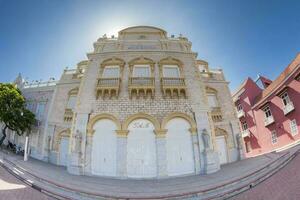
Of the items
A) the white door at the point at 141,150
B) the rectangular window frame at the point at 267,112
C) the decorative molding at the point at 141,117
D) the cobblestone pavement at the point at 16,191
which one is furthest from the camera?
the rectangular window frame at the point at 267,112

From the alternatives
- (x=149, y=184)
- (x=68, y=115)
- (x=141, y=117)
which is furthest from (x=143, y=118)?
(x=68, y=115)

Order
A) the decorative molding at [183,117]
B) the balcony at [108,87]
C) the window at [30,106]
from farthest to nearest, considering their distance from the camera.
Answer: the window at [30,106] → the balcony at [108,87] → the decorative molding at [183,117]

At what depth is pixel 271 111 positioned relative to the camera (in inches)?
666

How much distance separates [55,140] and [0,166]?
6.71m

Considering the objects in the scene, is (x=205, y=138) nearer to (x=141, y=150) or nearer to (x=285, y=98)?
(x=141, y=150)

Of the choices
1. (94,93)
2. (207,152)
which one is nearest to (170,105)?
(207,152)

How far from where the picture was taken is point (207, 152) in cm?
1062

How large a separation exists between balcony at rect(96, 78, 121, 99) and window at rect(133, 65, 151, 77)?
67.2 inches

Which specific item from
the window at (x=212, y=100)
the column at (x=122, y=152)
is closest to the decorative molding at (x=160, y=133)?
the column at (x=122, y=152)

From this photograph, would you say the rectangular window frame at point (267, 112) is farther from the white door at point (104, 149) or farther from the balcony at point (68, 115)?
the balcony at point (68, 115)

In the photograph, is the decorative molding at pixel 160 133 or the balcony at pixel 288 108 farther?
the balcony at pixel 288 108

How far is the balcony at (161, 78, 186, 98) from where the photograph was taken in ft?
39.4

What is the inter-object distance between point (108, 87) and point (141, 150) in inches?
210

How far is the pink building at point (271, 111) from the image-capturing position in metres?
14.2
